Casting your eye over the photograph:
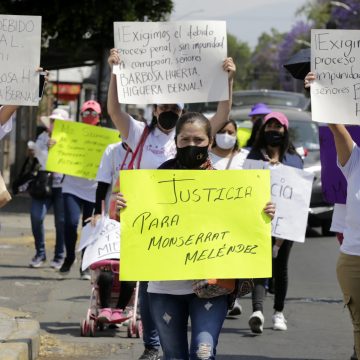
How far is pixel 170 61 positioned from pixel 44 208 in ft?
21.4

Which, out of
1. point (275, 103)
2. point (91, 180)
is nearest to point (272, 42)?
point (275, 103)

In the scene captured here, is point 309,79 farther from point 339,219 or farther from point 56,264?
point 56,264

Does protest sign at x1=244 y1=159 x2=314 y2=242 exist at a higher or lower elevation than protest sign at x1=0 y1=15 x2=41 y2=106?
lower

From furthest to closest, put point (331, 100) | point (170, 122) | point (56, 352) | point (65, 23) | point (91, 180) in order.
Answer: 1. point (65, 23)
2. point (91, 180)
3. point (56, 352)
4. point (170, 122)
5. point (331, 100)

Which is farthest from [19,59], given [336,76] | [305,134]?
[305,134]

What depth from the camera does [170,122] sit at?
7.37 m

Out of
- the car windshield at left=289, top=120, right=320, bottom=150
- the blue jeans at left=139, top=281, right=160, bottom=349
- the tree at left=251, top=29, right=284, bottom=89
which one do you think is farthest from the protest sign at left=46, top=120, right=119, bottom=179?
the tree at left=251, top=29, right=284, bottom=89

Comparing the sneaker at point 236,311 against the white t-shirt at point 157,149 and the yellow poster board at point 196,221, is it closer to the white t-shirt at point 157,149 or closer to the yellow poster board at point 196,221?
the white t-shirt at point 157,149

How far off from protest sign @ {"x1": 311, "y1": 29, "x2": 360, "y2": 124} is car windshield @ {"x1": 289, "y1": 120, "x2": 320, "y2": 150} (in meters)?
12.9

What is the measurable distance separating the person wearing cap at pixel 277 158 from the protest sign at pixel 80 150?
118 inches

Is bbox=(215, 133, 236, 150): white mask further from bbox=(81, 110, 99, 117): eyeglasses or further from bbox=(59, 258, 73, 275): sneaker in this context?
bbox=(59, 258, 73, 275): sneaker

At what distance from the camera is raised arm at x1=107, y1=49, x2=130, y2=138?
7000 mm

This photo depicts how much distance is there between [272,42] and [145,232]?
161 meters

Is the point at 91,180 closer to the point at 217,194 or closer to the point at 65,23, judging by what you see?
the point at 217,194
